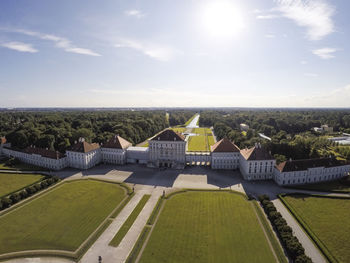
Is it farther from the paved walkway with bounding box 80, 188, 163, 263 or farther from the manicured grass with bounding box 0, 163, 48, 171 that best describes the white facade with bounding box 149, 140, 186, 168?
the manicured grass with bounding box 0, 163, 48, 171

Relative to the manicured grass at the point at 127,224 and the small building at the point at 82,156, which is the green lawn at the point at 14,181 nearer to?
the small building at the point at 82,156

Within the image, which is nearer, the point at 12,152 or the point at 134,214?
the point at 134,214

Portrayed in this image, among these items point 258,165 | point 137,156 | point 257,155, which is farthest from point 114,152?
point 258,165

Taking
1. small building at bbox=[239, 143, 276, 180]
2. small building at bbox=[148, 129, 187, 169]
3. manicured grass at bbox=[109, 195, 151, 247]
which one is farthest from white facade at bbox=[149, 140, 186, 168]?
manicured grass at bbox=[109, 195, 151, 247]

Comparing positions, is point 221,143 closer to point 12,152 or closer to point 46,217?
point 46,217

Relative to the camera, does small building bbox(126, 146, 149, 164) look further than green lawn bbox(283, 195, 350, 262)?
Yes

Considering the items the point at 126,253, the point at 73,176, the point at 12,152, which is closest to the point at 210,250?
the point at 126,253

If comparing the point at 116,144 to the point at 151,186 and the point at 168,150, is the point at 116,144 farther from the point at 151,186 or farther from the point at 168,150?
the point at 151,186
